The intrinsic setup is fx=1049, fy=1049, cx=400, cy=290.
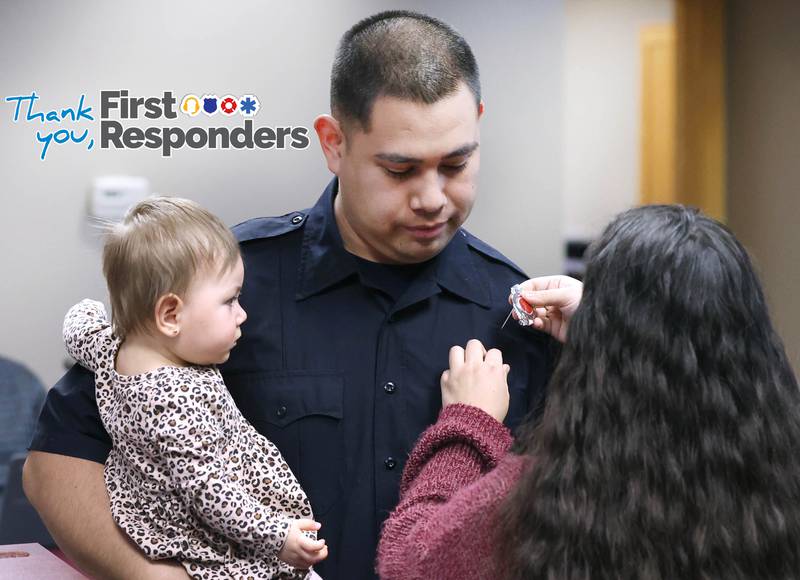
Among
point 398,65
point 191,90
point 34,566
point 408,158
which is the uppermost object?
point 191,90

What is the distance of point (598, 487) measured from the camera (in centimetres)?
120

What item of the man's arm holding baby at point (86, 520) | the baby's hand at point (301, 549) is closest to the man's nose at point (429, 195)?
the baby's hand at point (301, 549)

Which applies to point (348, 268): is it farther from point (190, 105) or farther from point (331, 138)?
point (190, 105)

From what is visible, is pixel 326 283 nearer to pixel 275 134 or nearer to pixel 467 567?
pixel 467 567

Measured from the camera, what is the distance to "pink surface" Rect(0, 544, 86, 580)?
165cm

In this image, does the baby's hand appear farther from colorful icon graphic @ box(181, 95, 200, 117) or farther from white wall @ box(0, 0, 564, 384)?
colorful icon graphic @ box(181, 95, 200, 117)

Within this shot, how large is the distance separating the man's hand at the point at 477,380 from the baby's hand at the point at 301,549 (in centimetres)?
27

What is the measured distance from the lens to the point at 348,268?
5.50ft

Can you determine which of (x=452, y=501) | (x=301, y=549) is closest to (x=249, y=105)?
(x=301, y=549)

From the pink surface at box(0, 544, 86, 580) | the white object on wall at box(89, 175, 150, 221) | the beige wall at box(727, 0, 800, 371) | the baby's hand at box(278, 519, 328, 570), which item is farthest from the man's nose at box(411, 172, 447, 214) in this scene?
the beige wall at box(727, 0, 800, 371)

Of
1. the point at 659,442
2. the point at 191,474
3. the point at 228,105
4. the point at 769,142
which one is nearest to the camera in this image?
the point at 659,442

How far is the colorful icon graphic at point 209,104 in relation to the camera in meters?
3.51

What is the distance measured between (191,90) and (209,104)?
0.24 feet

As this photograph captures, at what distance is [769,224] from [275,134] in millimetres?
2082
